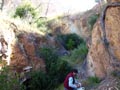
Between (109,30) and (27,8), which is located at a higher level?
(27,8)

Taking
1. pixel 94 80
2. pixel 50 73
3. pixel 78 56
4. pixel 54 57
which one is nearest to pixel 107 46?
pixel 94 80

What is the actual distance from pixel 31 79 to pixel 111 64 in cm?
514

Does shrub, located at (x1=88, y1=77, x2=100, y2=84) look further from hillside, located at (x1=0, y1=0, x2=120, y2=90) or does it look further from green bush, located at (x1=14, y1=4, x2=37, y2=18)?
green bush, located at (x1=14, y1=4, x2=37, y2=18)

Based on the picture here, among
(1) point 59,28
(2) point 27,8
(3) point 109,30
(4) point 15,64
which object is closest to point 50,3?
(1) point 59,28

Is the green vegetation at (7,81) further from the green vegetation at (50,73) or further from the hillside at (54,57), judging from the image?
the green vegetation at (50,73)

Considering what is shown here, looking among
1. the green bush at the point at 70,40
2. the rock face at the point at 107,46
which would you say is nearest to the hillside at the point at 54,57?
the rock face at the point at 107,46

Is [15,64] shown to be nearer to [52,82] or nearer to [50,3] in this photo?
[52,82]

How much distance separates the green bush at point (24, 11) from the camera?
1091 inches

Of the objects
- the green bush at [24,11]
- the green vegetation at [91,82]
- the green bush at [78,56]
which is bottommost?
the green vegetation at [91,82]

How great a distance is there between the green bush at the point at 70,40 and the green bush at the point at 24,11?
3.11 meters

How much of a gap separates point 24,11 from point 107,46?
14.6 meters

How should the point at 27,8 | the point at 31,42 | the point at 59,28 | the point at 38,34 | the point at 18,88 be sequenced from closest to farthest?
1. the point at 18,88
2. the point at 31,42
3. the point at 38,34
4. the point at 27,8
5. the point at 59,28

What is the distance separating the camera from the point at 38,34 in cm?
2134

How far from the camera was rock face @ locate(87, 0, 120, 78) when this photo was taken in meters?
14.1
